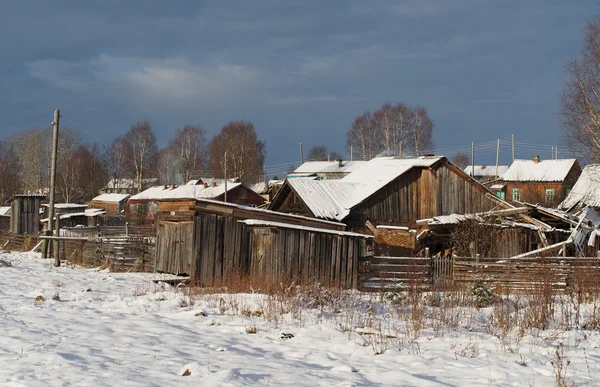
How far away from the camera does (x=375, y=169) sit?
33.5 metres

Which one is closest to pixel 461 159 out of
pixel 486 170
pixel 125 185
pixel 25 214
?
pixel 486 170

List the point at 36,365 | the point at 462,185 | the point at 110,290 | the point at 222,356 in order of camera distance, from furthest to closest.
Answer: the point at 462,185 → the point at 110,290 → the point at 222,356 → the point at 36,365

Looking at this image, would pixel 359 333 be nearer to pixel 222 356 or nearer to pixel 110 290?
pixel 222 356

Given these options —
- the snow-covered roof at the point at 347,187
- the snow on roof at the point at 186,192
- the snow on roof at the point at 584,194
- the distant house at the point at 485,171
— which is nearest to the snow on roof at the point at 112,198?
the snow on roof at the point at 186,192

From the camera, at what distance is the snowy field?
265 inches

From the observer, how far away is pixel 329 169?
74.2 m

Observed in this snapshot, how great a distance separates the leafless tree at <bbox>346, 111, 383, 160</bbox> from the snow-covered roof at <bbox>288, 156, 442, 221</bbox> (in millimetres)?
46137

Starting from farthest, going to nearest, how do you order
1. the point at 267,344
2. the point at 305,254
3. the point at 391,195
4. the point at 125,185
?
1. the point at 125,185
2. the point at 391,195
3. the point at 305,254
4. the point at 267,344

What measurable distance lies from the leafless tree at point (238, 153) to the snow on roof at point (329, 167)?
24.8 feet

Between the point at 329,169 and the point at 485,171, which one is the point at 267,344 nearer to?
the point at 329,169

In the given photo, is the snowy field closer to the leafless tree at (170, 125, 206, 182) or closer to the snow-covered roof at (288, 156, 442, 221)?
the snow-covered roof at (288, 156, 442, 221)

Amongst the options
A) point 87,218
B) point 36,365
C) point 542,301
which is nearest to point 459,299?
point 542,301

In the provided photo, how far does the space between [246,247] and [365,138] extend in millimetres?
64808

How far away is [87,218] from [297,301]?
51.6 metres
